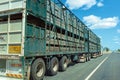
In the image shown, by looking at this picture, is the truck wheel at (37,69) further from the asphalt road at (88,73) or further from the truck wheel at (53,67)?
the truck wheel at (53,67)

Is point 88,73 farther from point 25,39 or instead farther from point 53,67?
point 25,39

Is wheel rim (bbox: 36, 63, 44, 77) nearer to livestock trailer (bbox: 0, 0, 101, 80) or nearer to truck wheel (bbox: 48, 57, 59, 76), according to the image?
livestock trailer (bbox: 0, 0, 101, 80)

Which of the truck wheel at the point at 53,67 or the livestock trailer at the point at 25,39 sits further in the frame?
the truck wheel at the point at 53,67

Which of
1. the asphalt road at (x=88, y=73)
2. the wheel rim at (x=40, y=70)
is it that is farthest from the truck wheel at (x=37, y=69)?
→ the asphalt road at (x=88, y=73)

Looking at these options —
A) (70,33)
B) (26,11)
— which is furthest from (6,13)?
(70,33)

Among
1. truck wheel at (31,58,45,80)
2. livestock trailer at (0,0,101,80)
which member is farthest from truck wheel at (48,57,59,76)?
truck wheel at (31,58,45,80)

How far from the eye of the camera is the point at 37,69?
30.8 feet

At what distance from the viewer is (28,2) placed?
8586 mm

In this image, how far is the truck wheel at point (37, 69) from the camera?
8.75 metres

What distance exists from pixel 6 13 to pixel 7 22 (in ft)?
1.32

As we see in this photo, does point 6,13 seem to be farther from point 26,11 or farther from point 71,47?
point 71,47

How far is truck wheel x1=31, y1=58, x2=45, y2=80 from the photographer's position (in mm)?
8753

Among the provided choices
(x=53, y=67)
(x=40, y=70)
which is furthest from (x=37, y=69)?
(x=53, y=67)

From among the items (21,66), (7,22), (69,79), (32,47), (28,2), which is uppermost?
(28,2)
